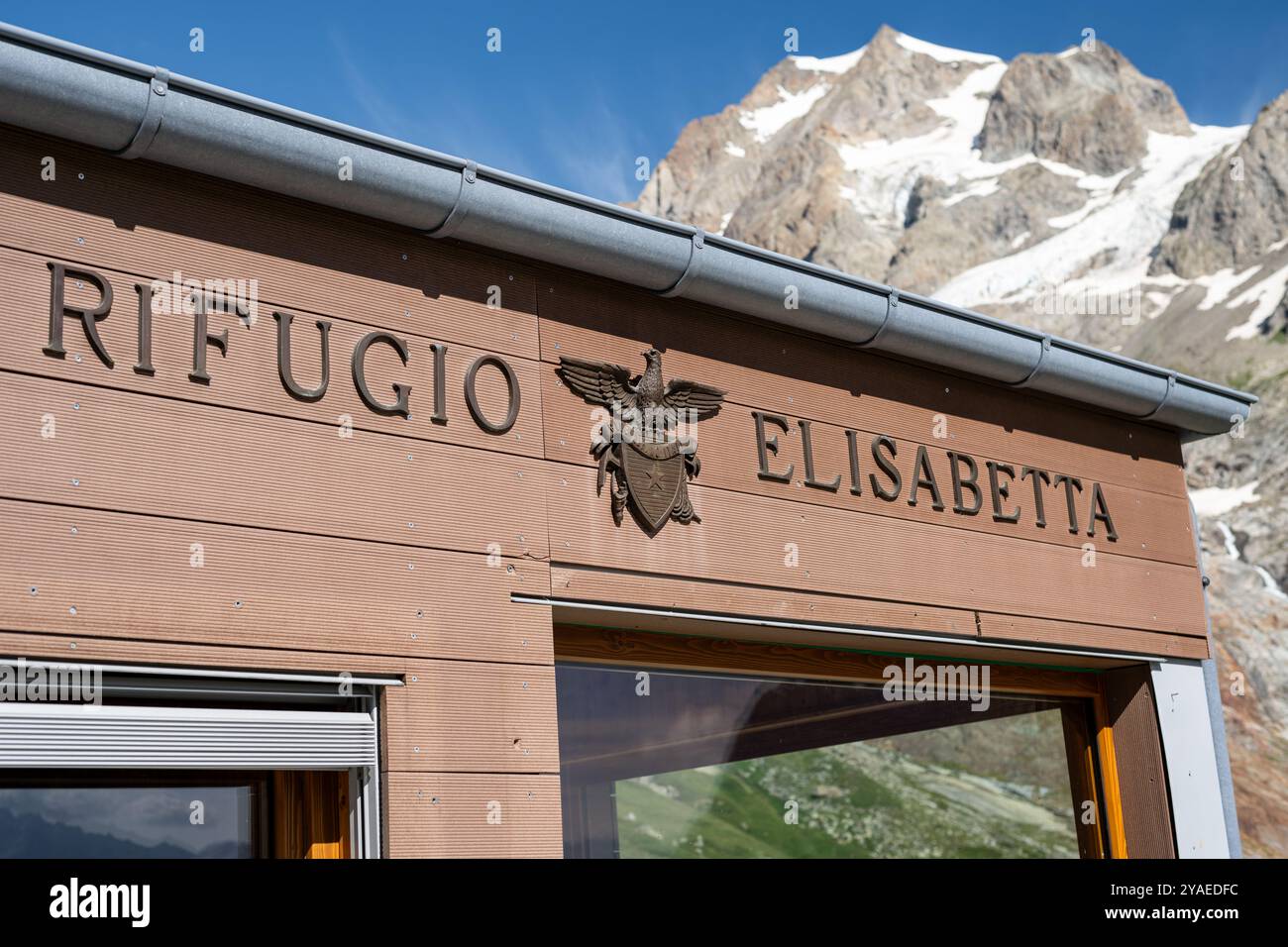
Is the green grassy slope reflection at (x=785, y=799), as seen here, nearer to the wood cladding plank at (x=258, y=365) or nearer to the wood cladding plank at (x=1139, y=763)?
the wood cladding plank at (x=1139, y=763)

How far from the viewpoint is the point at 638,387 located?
485 centimetres

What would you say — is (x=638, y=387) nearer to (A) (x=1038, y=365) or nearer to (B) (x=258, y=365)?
(B) (x=258, y=365)

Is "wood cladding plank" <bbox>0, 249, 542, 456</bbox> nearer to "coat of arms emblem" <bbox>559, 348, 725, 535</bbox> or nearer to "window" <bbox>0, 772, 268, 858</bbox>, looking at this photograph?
"coat of arms emblem" <bbox>559, 348, 725, 535</bbox>

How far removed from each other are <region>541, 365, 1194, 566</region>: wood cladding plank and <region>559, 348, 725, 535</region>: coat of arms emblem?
A: 0.06m

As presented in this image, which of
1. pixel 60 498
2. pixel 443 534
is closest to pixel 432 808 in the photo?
pixel 443 534

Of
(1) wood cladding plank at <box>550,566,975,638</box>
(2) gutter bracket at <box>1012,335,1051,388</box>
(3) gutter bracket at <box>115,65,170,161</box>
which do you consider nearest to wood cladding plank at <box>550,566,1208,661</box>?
(1) wood cladding plank at <box>550,566,975,638</box>

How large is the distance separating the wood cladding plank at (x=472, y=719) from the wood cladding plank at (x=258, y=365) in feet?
2.44

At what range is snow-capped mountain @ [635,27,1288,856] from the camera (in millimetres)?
46500

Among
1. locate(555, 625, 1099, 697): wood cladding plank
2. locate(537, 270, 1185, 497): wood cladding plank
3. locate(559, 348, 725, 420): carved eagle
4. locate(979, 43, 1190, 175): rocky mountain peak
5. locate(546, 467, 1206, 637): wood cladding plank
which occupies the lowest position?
locate(555, 625, 1099, 697): wood cladding plank

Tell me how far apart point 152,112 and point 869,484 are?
3.01 meters

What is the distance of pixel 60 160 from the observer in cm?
378

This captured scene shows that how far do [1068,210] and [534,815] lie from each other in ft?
328

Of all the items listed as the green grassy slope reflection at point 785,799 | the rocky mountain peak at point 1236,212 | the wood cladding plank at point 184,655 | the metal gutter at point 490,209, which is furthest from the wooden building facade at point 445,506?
the rocky mountain peak at point 1236,212
